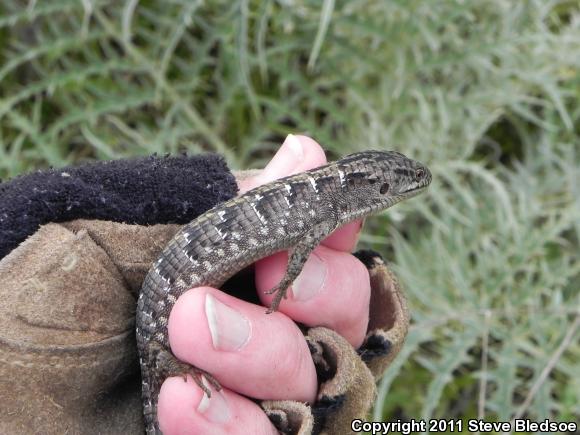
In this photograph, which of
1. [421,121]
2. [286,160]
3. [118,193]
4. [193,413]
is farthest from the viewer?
[421,121]

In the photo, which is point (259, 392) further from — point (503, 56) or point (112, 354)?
point (503, 56)

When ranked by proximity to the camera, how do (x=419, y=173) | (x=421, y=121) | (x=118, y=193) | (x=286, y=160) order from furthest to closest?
(x=421, y=121), (x=419, y=173), (x=286, y=160), (x=118, y=193)

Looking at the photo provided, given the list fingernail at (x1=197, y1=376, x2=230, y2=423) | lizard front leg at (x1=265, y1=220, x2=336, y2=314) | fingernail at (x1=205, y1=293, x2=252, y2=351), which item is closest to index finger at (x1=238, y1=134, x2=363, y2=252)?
lizard front leg at (x1=265, y1=220, x2=336, y2=314)

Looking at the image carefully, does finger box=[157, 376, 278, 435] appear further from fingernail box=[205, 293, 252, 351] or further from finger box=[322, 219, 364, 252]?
finger box=[322, 219, 364, 252]

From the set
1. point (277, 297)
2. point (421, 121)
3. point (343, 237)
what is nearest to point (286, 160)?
point (343, 237)

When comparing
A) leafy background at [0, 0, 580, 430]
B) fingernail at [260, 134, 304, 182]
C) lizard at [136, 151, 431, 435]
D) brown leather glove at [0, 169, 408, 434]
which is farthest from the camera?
leafy background at [0, 0, 580, 430]

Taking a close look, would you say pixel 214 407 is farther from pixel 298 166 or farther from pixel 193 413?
pixel 298 166

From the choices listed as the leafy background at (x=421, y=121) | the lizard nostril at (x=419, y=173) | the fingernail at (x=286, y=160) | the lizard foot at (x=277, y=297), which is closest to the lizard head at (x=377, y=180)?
the lizard nostril at (x=419, y=173)

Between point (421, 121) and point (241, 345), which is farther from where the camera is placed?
point (421, 121)
